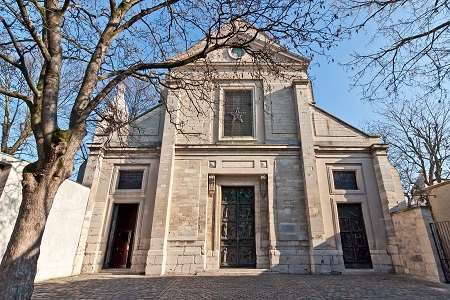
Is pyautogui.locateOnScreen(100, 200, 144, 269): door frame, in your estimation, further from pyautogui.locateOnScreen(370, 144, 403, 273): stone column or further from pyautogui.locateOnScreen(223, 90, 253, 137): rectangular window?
pyautogui.locateOnScreen(370, 144, 403, 273): stone column

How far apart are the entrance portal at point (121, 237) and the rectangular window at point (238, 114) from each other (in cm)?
537

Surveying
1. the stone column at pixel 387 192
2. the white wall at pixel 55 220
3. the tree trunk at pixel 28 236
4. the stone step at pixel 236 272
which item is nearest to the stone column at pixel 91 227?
the white wall at pixel 55 220

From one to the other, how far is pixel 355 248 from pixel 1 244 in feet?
35.9

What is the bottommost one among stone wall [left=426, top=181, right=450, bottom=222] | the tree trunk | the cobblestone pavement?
the cobblestone pavement

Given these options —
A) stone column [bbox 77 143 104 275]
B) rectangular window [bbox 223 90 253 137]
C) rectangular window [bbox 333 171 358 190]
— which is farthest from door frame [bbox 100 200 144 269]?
rectangular window [bbox 333 171 358 190]

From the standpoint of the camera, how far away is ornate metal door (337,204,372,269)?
940cm

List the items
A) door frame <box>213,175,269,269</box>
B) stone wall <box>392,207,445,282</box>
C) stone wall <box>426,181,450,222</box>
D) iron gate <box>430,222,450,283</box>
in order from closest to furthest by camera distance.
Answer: iron gate <box>430,222,450,283</box>, stone wall <box>392,207,445,282</box>, stone wall <box>426,181,450,222</box>, door frame <box>213,175,269,269</box>

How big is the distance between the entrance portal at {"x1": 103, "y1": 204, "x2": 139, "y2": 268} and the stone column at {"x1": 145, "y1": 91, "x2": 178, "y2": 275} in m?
1.83

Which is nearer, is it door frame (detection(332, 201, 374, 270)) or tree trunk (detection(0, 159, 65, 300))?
tree trunk (detection(0, 159, 65, 300))

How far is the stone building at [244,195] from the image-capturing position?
9250 mm

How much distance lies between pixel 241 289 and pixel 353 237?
5.65 m

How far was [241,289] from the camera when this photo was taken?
629cm

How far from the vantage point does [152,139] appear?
11.2 meters

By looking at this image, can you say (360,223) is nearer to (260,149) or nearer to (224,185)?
(260,149)
